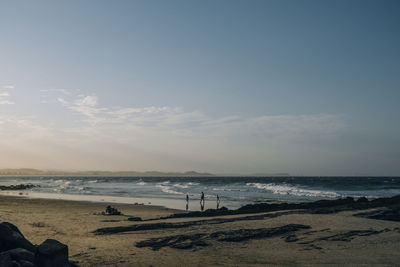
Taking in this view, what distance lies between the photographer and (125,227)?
1662cm

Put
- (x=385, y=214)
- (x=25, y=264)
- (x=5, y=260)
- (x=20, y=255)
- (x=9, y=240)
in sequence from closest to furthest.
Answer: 1. (x=5, y=260)
2. (x=25, y=264)
3. (x=20, y=255)
4. (x=9, y=240)
5. (x=385, y=214)

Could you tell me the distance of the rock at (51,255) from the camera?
312 inches

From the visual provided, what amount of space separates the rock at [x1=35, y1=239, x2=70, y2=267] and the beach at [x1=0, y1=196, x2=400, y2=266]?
252cm

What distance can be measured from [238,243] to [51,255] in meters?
7.84

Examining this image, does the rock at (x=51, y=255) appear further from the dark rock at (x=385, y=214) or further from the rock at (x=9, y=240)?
the dark rock at (x=385, y=214)

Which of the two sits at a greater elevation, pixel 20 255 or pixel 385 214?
pixel 20 255

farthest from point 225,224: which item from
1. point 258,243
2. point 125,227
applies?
point 125,227

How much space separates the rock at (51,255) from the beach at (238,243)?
99.2 inches

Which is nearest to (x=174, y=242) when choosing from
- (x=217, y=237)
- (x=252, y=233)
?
(x=217, y=237)

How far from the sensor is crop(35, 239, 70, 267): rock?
312 inches

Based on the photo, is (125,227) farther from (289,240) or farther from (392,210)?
(392,210)

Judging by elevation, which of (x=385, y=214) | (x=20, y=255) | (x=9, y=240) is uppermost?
(x=9, y=240)

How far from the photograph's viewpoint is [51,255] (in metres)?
7.96

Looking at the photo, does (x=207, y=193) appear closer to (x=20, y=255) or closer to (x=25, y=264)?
(x=20, y=255)
